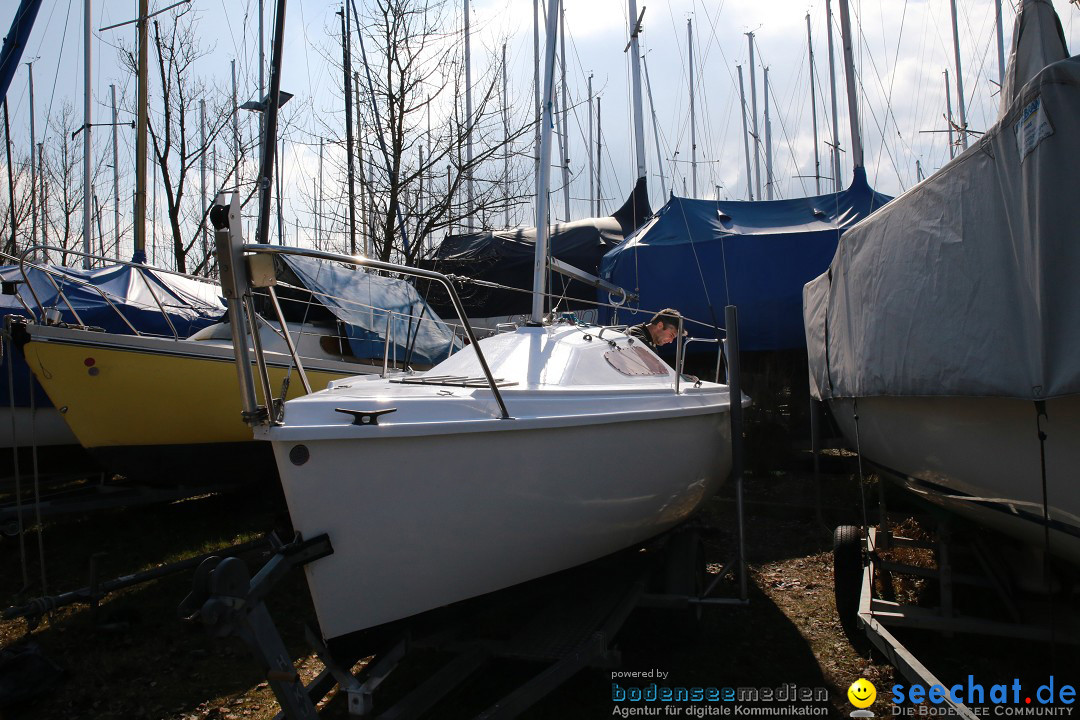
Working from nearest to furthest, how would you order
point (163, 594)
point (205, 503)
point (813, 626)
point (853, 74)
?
1. point (813, 626)
2. point (163, 594)
3. point (205, 503)
4. point (853, 74)

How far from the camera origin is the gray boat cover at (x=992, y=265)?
2373 mm

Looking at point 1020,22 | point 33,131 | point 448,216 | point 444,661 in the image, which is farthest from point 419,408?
point 33,131

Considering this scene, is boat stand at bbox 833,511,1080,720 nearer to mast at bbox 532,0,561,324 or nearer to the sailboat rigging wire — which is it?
mast at bbox 532,0,561,324

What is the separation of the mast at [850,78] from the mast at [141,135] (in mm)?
8919

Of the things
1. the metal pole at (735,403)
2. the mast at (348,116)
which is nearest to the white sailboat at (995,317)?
the metal pole at (735,403)

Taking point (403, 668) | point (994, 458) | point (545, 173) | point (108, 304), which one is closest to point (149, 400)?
point (108, 304)

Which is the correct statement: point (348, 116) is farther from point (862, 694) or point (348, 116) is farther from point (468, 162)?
point (862, 694)

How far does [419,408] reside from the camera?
9.94 ft

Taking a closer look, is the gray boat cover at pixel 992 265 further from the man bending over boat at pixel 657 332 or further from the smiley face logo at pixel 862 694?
the man bending over boat at pixel 657 332

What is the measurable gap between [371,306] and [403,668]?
430 cm

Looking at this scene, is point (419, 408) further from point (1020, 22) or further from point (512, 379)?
point (1020, 22)

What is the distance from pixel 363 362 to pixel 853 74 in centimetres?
713

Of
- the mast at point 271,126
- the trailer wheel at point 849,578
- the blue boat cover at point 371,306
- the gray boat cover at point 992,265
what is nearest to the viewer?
the gray boat cover at point 992,265

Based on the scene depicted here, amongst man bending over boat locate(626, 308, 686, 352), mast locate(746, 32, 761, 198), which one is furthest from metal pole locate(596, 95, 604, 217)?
man bending over boat locate(626, 308, 686, 352)
